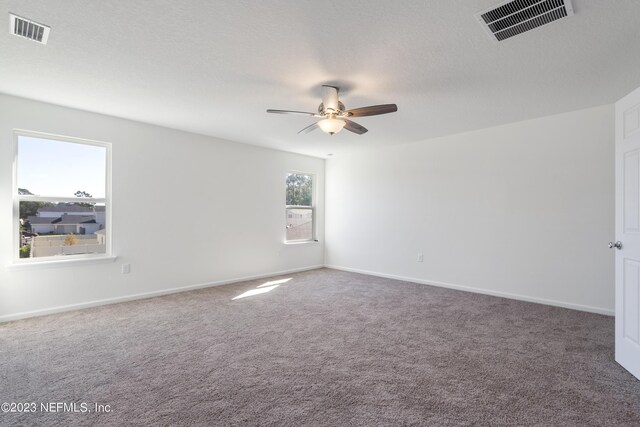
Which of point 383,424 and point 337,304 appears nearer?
point 383,424

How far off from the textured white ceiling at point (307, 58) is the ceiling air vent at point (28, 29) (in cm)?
5

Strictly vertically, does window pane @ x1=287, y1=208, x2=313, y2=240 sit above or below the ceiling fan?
below

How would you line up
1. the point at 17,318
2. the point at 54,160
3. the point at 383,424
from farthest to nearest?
the point at 54,160, the point at 17,318, the point at 383,424

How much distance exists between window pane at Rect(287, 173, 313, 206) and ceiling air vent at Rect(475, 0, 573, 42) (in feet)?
15.2

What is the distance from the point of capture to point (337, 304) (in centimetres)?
413

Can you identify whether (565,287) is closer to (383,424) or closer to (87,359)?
(383,424)

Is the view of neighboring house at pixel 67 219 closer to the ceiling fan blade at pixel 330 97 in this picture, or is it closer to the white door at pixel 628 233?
the ceiling fan blade at pixel 330 97

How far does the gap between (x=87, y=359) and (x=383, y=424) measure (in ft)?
7.89

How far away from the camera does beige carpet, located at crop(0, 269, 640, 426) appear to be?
1887 millimetres

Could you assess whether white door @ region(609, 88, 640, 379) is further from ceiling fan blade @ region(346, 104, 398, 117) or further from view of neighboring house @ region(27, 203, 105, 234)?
view of neighboring house @ region(27, 203, 105, 234)

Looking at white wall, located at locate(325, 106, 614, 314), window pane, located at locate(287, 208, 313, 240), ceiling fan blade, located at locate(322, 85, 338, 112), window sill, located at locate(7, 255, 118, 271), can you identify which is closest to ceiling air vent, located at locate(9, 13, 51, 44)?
ceiling fan blade, located at locate(322, 85, 338, 112)

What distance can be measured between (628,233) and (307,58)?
2863mm

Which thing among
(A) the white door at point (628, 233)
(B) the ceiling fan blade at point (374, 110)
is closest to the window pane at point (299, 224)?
(B) the ceiling fan blade at point (374, 110)

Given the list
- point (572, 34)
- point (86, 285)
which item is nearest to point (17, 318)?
point (86, 285)
